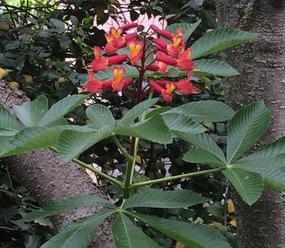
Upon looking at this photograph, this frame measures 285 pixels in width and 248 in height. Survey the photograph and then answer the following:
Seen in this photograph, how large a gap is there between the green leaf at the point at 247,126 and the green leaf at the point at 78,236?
19cm

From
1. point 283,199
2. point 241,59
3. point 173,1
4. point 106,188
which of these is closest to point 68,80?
point 106,188

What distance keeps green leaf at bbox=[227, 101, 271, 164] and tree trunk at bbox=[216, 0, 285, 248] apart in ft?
0.43

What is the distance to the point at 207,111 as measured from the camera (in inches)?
30.0

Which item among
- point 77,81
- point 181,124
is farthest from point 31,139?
point 77,81

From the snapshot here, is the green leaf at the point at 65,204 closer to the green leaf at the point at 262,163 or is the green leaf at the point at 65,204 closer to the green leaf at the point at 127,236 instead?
the green leaf at the point at 127,236

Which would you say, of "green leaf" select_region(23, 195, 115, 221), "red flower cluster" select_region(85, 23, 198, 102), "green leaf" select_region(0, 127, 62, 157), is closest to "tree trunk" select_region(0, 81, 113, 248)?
"green leaf" select_region(23, 195, 115, 221)

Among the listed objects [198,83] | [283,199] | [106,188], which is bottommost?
[106,188]

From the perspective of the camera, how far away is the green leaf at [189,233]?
68cm

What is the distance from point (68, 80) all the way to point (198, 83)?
0.36 metres

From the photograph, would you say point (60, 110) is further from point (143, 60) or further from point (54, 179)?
point (54, 179)

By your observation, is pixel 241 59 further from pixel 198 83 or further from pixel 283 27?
pixel 198 83

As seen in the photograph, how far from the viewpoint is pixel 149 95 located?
0.78 m

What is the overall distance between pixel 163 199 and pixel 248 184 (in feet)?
0.52

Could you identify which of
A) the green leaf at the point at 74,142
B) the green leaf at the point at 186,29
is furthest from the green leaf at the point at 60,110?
the green leaf at the point at 186,29
